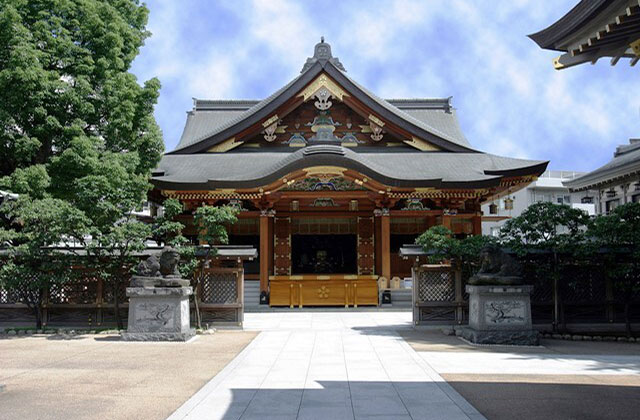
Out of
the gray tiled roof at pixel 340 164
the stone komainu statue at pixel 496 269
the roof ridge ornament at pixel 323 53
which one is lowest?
the stone komainu statue at pixel 496 269

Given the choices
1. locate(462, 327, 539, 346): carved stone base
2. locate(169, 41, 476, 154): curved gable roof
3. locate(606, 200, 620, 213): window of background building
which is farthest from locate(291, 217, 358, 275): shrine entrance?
locate(462, 327, 539, 346): carved stone base

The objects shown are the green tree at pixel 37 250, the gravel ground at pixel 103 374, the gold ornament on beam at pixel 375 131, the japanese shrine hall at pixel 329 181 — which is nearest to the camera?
the gravel ground at pixel 103 374

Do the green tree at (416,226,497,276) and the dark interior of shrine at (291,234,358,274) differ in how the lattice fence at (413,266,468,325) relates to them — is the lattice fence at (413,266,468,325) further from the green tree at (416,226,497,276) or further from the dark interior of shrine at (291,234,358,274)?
the dark interior of shrine at (291,234,358,274)

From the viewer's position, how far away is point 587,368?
7.94 m

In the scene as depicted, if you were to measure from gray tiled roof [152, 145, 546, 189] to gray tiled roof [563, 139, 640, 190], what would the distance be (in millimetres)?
4482

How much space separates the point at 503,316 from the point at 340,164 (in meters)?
9.15

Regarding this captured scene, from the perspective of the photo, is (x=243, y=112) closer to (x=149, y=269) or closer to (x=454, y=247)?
(x=149, y=269)

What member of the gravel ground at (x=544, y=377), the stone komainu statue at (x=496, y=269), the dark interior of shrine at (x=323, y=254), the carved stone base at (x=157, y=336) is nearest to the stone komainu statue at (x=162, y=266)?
the carved stone base at (x=157, y=336)

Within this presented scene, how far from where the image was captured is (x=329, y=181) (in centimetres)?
2016

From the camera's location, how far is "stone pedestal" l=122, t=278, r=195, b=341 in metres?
10.9

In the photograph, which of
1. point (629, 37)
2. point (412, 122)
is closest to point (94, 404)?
point (629, 37)

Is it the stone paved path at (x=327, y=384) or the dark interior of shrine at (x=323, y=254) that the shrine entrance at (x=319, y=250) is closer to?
the dark interior of shrine at (x=323, y=254)

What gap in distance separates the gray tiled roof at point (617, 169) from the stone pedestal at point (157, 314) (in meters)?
18.6

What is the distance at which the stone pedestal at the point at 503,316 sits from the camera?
1027 centimetres
